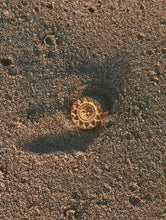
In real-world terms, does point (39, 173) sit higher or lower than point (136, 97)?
lower

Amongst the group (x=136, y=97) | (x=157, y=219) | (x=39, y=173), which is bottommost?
(x=157, y=219)

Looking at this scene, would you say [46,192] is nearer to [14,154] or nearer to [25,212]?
[25,212]

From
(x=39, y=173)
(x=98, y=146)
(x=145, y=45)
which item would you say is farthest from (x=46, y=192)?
(x=145, y=45)

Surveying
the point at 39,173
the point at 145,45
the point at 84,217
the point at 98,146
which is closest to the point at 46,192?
the point at 39,173

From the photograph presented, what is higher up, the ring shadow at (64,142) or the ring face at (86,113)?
the ring face at (86,113)

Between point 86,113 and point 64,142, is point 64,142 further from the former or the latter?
point 86,113
